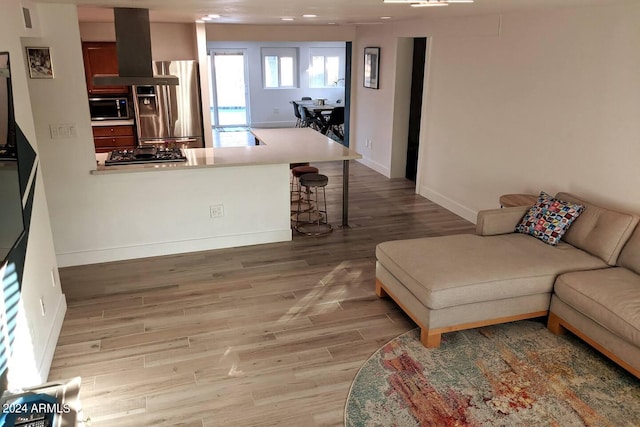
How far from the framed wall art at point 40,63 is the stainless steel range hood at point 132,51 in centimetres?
50

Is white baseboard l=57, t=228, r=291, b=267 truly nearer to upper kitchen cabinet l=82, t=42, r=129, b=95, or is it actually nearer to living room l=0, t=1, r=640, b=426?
living room l=0, t=1, r=640, b=426

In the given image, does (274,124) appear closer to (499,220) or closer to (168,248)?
(168,248)

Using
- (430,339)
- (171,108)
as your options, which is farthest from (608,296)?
(171,108)

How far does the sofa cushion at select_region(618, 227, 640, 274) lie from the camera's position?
321 centimetres

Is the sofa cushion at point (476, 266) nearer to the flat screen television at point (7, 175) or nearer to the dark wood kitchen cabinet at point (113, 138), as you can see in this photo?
the flat screen television at point (7, 175)

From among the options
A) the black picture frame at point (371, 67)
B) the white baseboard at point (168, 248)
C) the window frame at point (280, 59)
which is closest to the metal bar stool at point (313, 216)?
the white baseboard at point (168, 248)

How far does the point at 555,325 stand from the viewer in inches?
130

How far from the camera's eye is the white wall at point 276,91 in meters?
12.2

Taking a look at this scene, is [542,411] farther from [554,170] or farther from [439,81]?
[439,81]

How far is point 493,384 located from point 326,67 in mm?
11310

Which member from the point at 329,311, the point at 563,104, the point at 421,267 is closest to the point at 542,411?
the point at 421,267

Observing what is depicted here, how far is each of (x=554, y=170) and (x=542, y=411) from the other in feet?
7.86

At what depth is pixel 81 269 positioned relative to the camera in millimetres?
4297

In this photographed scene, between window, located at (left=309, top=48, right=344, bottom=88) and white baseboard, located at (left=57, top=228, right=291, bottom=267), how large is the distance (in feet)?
29.1
